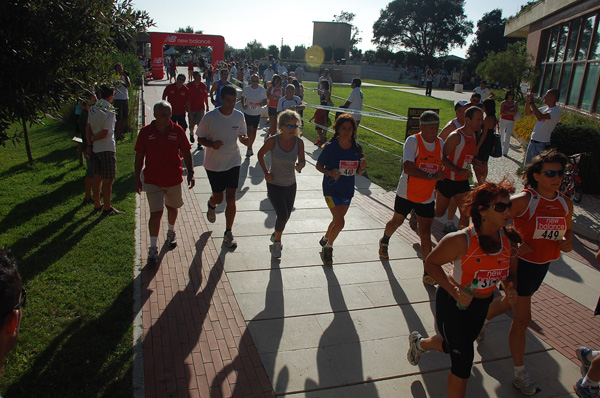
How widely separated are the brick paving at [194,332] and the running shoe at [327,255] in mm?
1293

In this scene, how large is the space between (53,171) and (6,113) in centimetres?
693

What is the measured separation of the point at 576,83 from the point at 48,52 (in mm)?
19459

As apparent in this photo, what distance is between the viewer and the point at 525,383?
3688mm

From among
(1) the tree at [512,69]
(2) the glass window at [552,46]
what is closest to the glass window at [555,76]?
(2) the glass window at [552,46]

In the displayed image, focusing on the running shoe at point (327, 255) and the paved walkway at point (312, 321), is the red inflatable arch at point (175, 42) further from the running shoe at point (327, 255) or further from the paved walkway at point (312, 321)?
the running shoe at point (327, 255)

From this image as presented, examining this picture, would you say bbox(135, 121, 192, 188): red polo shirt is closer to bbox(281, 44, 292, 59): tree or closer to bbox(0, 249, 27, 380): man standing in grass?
bbox(0, 249, 27, 380): man standing in grass

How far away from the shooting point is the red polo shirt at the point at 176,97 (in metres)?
10.5

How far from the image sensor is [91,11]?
3.57m

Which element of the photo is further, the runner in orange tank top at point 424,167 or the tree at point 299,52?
the tree at point 299,52

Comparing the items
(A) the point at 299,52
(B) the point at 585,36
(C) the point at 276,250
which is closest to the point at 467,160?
(C) the point at 276,250

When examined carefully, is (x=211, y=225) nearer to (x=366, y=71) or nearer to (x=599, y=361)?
(x=599, y=361)

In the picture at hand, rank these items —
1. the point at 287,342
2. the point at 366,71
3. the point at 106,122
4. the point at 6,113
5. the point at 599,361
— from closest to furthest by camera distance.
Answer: the point at 6,113 → the point at 599,361 → the point at 287,342 → the point at 106,122 → the point at 366,71

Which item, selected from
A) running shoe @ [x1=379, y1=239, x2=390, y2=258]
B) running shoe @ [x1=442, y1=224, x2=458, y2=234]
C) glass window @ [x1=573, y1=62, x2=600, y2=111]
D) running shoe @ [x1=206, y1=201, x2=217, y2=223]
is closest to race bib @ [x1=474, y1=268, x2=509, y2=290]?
running shoe @ [x1=379, y1=239, x2=390, y2=258]

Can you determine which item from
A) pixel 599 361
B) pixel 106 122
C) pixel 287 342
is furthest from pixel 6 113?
pixel 599 361
